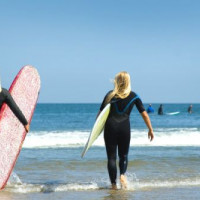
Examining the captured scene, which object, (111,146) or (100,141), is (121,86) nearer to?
(111,146)

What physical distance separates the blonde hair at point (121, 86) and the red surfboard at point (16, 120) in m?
1.46

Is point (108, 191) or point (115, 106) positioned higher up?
point (115, 106)

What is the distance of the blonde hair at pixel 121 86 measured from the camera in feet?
17.5

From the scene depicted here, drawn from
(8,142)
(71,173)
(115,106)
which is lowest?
(71,173)

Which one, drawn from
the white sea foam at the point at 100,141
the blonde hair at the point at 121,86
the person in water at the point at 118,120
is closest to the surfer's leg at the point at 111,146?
the person in water at the point at 118,120

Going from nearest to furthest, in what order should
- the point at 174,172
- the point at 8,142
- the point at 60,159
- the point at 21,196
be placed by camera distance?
the point at 21,196
the point at 8,142
the point at 174,172
the point at 60,159

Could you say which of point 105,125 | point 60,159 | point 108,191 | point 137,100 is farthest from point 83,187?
point 60,159

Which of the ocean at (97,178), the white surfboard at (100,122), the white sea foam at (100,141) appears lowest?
the white sea foam at (100,141)

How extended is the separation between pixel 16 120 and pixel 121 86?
1.65 meters

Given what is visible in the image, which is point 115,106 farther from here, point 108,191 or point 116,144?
point 108,191

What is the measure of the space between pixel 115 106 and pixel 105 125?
0.90ft

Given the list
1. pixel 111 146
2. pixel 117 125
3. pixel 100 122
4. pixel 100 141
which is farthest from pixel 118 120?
pixel 100 141

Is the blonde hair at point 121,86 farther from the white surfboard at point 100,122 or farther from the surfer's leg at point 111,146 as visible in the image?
the surfer's leg at point 111,146

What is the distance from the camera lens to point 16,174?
23.4 ft
